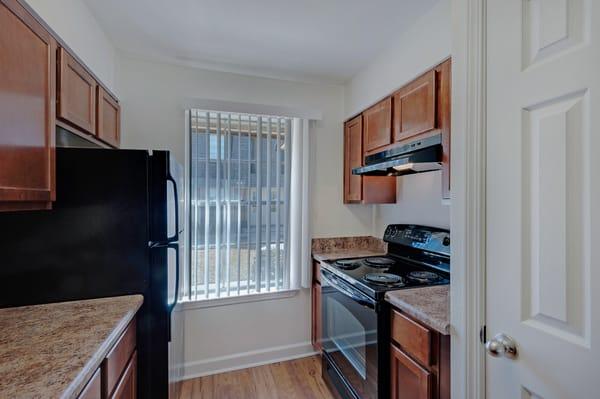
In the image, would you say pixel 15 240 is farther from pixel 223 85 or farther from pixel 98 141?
pixel 223 85

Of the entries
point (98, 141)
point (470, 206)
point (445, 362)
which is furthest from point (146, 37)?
point (445, 362)

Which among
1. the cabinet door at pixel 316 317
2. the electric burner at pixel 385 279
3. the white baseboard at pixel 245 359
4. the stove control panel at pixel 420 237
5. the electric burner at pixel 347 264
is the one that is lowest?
the white baseboard at pixel 245 359

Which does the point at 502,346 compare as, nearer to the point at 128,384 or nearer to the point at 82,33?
the point at 128,384

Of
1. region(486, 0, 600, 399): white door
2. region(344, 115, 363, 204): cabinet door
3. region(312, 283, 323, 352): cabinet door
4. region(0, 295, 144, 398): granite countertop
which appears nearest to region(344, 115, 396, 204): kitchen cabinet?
region(344, 115, 363, 204): cabinet door

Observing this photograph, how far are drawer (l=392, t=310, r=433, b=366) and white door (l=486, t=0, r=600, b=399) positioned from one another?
0.86ft

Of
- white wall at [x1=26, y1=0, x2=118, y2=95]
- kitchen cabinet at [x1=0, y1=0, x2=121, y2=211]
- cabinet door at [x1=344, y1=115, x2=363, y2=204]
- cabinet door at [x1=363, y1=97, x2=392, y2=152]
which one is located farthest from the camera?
cabinet door at [x1=344, y1=115, x2=363, y2=204]

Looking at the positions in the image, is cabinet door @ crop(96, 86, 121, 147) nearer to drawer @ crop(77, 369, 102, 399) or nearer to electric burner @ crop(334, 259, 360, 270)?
drawer @ crop(77, 369, 102, 399)

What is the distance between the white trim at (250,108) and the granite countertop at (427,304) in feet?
5.32

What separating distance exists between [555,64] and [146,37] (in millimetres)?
2158

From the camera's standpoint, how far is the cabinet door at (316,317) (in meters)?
2.38

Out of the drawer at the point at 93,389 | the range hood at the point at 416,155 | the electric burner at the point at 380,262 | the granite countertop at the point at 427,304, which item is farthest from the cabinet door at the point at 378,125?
the drawer at the point at 93,389

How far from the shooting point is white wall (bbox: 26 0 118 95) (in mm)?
1215

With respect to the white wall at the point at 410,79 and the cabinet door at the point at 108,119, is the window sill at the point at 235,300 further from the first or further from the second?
the cabinet door at the point at 108,119

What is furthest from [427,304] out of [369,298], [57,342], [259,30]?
[259,30]
